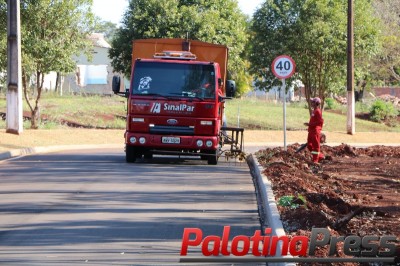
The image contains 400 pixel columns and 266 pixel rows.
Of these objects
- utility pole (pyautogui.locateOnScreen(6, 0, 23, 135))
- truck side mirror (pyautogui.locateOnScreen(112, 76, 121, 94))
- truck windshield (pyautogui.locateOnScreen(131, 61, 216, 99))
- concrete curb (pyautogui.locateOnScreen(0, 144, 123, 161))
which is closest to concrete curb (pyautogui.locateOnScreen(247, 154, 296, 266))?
truck windshield (pyautogui.locateOnScreen(131, 61, 216, 99))

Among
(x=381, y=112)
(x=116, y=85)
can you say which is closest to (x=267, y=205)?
(x=116, y=85)

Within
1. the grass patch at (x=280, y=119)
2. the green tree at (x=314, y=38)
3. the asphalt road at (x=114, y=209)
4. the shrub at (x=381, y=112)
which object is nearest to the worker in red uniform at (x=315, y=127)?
the asphalt road at (x=114, y=209)

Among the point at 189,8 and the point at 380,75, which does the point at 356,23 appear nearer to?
the point at 189,8

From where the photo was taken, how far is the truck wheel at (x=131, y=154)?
84.8 ft

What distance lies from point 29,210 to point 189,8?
125ft

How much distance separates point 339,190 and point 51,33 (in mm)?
24441

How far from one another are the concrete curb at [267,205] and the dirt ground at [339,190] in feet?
0.40

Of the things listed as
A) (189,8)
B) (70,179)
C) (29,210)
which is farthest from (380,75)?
(29,210)

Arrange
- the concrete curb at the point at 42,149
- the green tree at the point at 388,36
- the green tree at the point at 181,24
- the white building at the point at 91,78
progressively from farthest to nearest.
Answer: the white building at the point at 91,78
the green tree at the point at 388,36
the green tree at the point at 181,24
the concrete curb at the point at 42,149

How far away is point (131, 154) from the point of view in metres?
26.0

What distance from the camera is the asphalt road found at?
11969mm

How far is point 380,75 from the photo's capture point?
70188 millimetres

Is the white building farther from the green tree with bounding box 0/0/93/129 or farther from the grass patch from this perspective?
the green tree with bounding box 0/0/93/129

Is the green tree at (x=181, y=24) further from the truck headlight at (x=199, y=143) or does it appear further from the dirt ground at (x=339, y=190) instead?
the truck headlight at (x=199, y=143)
